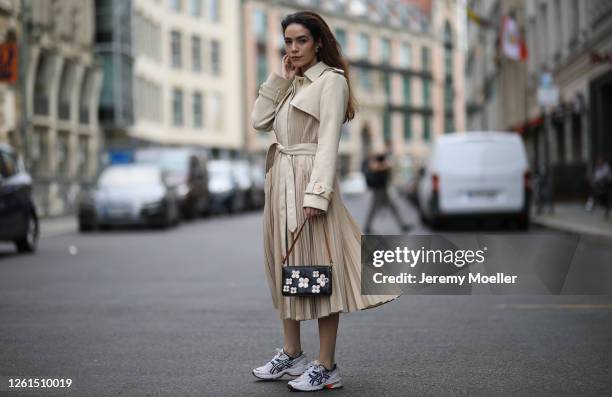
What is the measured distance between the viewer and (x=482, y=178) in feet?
65.8

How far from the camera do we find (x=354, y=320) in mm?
8250

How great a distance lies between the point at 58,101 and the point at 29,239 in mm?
27393

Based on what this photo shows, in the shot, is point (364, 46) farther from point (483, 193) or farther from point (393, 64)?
point (483, 193)

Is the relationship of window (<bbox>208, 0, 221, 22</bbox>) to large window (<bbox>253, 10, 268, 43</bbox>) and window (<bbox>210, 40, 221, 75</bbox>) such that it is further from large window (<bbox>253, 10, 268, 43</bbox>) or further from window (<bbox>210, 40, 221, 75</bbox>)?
large window (<bbox>253, 10, 268, 43</bbox>)

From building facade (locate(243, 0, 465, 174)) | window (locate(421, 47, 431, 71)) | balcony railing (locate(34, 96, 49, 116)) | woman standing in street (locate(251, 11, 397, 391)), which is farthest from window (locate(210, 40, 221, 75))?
woman standing in street (locate(251, 11, 397, 391))

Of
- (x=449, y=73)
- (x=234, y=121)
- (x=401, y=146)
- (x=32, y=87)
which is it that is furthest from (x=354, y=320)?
(x=449, y=73)

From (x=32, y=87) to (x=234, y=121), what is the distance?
3097cm

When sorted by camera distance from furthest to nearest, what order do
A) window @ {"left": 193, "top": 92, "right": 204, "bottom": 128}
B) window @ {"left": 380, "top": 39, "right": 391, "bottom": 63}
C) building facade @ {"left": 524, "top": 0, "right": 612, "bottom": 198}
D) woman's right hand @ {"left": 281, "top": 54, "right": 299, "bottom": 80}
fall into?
1. window @ {"left": 380, "top": 39, "right": 391, "bottom": 63}
2. window @ {"left": 193, "top": 92, "right": 204, "bottom": 128}
3. building facade @ {"left": 524, "top": 0, "right": 612, "bottom": 198}
4. woman's right hand @ {"left": 281, "top": 54, "right": 299, "bottom": 80}

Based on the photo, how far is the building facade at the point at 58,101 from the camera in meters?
37.1

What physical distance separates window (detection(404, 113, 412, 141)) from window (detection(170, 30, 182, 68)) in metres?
39.2

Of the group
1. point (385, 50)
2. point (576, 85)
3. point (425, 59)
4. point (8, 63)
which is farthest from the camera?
point (425, 59)

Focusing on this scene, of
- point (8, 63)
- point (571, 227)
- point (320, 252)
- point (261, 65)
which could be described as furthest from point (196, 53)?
point (320, 252)

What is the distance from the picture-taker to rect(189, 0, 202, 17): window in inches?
2509

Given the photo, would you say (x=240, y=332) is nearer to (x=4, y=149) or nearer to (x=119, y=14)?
(x=4, y=149)
